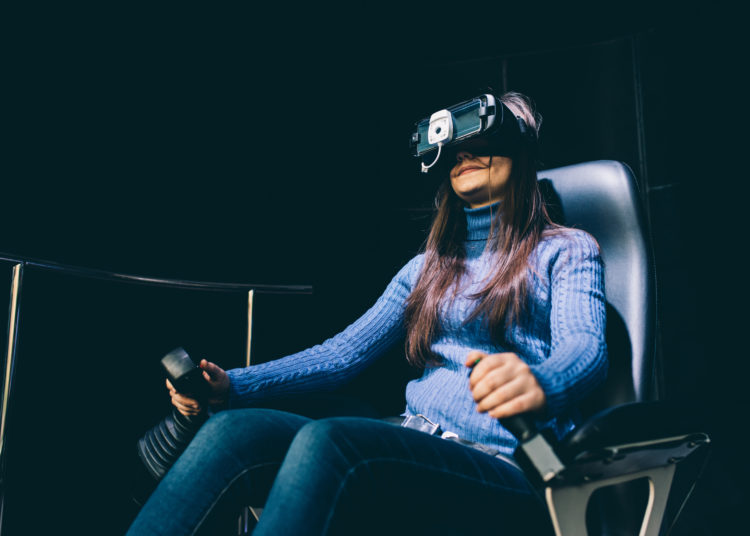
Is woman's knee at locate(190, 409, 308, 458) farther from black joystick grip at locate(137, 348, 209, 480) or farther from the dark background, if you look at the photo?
the dark background

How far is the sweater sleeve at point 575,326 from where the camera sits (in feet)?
2.61

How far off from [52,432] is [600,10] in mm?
2266

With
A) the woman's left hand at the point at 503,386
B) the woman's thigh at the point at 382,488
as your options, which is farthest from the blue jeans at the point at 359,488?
the woman's left hand at the point at 503,386

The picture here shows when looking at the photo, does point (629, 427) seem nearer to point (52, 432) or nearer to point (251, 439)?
point (251, 439)

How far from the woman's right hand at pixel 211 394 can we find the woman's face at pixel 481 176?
653mm

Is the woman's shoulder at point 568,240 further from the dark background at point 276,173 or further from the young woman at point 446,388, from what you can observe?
the dark background at point 276,173

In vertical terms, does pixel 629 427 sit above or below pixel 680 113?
below

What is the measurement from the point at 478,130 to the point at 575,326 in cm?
45

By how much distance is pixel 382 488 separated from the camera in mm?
753

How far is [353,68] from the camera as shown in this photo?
2.13 meters

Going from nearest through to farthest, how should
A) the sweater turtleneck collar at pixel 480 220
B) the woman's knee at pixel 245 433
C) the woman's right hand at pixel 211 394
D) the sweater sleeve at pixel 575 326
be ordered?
1. the sweater sleeve at pixel 575 326
2. the woman's knee at pixel 245 433
3. the woman's right hand at pixel 211 394
4. the sweater turtleneck collar at pixel 480 220

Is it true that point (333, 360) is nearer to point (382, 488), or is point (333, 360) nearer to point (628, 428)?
A: point (382, 488)

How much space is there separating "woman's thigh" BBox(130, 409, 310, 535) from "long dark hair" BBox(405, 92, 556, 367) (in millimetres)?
391

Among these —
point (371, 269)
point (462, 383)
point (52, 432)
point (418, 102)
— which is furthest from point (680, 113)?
point (52, 432)
